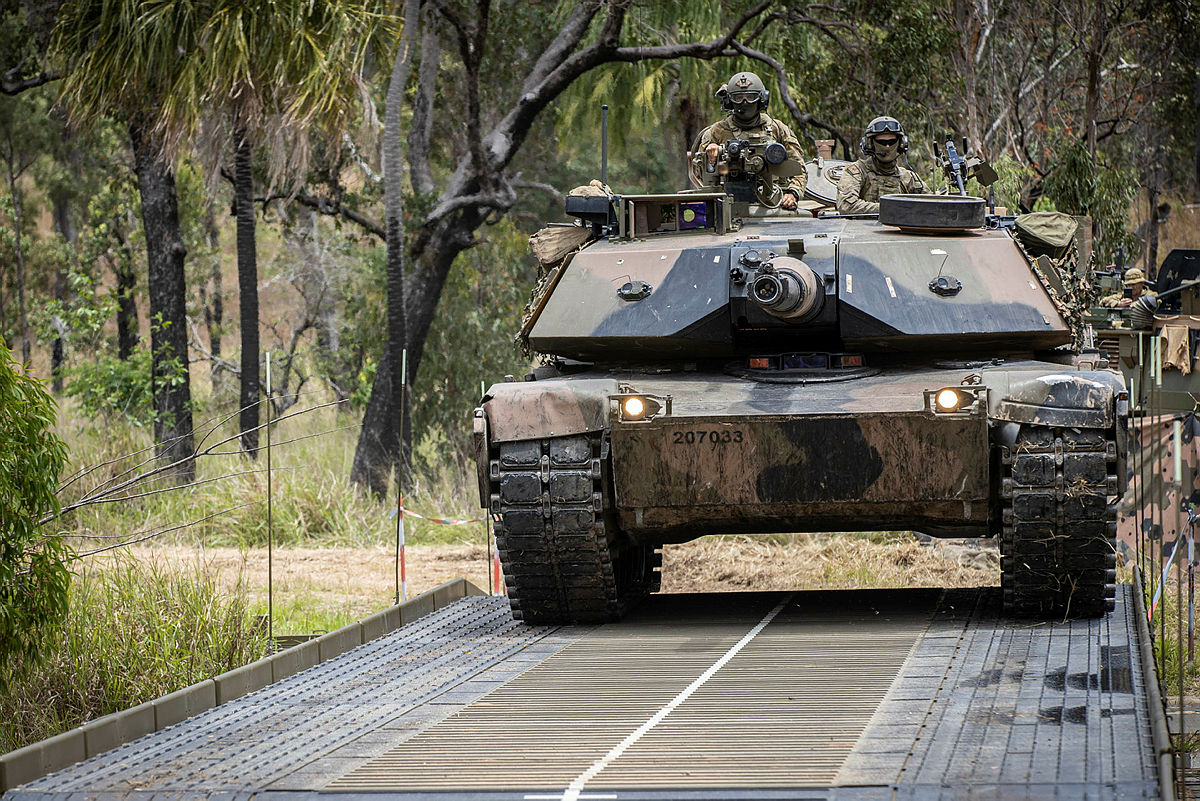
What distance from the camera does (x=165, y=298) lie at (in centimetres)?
1675

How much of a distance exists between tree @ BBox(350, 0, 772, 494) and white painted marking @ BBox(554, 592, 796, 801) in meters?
8.04

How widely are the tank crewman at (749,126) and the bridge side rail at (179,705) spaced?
11.9 feet

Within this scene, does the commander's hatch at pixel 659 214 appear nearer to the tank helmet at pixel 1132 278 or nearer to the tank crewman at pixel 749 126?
the tank crewman at pixel 749 126

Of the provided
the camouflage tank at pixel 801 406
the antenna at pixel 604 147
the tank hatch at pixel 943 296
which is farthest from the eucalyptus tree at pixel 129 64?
the tank hatch at pixel 943 296

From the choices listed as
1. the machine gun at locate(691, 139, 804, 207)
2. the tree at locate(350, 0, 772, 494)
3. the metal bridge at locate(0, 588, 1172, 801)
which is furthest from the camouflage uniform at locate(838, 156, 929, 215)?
the tree at locate(350, 0, 772, 494)

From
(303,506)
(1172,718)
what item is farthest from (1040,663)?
(303,506)

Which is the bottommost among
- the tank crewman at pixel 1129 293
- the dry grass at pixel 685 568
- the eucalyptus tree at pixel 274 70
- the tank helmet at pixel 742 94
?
the dry grass at pixel 685 568

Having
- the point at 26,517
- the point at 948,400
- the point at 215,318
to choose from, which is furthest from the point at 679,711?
the point at 215,318

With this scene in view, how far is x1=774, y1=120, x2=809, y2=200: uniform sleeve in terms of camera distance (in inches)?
428

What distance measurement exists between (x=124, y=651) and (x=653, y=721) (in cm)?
297

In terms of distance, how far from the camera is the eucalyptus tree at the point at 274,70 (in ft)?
47.0

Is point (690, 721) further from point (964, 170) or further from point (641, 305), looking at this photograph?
point (964, 170)

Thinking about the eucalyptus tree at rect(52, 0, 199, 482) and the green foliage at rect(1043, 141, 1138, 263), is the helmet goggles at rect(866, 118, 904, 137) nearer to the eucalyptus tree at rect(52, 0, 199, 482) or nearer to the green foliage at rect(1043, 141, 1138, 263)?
the eucalyptus tree at rect(52, 0, 199, 482)

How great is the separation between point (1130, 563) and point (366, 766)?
346 inches
